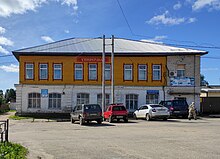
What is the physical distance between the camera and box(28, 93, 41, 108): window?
122ft

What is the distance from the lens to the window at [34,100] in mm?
37188

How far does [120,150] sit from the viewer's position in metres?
10.9

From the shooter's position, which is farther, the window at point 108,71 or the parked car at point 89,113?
the window at point 108,71

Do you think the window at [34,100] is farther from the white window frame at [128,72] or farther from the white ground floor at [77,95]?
the white window frame at [128,72]

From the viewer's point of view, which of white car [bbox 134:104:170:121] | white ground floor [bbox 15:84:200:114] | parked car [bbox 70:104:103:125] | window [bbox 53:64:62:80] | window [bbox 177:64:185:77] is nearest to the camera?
parked car [bbox 70:104:103:125]

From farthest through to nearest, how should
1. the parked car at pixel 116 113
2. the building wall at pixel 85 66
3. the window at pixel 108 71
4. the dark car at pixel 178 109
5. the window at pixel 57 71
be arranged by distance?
the window at pixel 108 71 → the window at pixel 57 71 → the building wall at pixel 85 66 → the dark car at pixel 178 109 → the parked car at pixel 116 113

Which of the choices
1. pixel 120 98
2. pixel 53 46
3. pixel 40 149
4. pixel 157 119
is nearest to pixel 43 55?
pixel 53 46

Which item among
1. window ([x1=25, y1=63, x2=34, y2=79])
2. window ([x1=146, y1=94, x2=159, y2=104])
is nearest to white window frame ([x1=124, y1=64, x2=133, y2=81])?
window ([x1=146, y1=94, x2=159, y2=104])

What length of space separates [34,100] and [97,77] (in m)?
7.57

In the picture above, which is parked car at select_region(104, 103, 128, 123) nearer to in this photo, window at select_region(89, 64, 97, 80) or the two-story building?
the two-story building

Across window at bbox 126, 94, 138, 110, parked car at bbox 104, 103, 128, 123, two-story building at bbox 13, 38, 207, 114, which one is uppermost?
Answer: two-story building at bbox 13, 38, 207, 114

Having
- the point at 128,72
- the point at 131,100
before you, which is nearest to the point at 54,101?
the point at 131,100

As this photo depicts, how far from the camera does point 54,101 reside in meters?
37.3

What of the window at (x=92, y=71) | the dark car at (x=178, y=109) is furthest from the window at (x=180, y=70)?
the window at (x=92, y=71)
